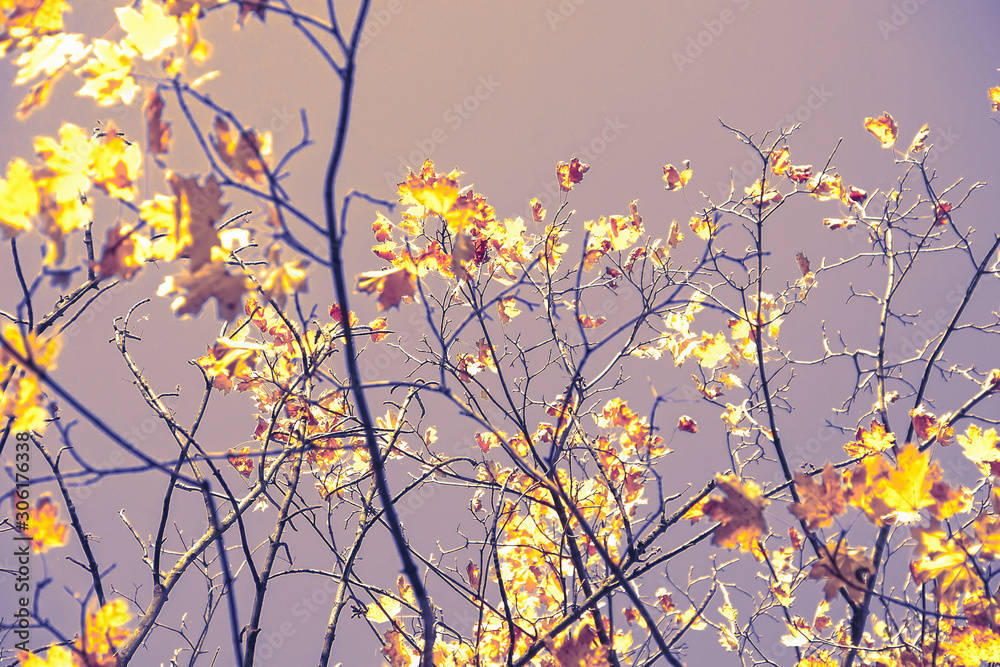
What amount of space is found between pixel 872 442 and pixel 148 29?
10.3 ft

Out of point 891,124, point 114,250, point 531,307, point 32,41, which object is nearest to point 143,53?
point 32,41

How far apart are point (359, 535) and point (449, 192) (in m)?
1.34

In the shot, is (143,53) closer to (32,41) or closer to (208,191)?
(32,41)

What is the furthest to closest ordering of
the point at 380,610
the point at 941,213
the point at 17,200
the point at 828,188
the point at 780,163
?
the point at 780,163 < the point at 828,188 < the point at 380,610 < the point at 941,213 < the point at 17,200

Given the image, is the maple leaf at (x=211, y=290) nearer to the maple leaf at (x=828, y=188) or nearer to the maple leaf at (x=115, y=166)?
the maple leaf at (x=115, y=166)

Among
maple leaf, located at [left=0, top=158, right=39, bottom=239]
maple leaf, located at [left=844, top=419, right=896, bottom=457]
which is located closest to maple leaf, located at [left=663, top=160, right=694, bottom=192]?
maple leaf, located at [left=844, top=419, right=896, bottom=457]

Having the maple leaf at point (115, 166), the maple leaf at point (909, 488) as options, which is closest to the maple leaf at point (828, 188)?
the maple leaf at point (909, 488)

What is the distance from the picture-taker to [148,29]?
1.25 m

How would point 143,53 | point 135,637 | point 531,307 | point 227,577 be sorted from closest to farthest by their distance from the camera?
1. point 227,577
2. point 143,53
3. point 531,307
4. point 135,637

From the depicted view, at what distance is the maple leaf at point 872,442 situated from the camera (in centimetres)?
225

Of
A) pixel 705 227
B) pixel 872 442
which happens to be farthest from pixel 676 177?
pixel 872 442

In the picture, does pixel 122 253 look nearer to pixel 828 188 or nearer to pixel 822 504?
pixel 822 504

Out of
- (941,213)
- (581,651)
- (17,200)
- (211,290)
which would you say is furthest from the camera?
(941,213)

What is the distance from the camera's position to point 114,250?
1128mm
